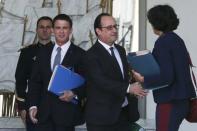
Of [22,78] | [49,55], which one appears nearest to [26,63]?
[22,78]

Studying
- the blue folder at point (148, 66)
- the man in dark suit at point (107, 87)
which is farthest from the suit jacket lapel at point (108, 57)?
the blue folder at point (148, 66)

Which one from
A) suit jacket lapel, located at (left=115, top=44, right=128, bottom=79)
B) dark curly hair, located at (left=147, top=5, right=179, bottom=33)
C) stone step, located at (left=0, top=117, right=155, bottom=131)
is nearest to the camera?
dark curly hair, located at (left=147, top=5, right=179, bottom=33)

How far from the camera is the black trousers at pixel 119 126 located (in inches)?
156

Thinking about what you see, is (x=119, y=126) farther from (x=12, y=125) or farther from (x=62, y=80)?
(x=12, y=125)

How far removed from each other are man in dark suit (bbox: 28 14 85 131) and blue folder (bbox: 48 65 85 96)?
82mm

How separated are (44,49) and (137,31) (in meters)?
2.10

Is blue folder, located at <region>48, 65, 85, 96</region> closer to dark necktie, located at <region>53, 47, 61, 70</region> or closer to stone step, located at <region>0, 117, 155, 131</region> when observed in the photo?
dark necktie, located at <region>53, 47, 61, 70</region>

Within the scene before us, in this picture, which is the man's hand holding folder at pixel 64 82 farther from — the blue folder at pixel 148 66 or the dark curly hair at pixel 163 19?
the dark curly hair at pixel 163 19

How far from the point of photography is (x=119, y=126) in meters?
4.07

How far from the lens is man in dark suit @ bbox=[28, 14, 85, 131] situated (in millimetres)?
4203

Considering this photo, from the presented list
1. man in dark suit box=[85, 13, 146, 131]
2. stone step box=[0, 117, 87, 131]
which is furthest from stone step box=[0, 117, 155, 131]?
man in dark suit box=[85, 13, 146, 131]

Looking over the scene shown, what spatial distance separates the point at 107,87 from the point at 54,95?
1.95 ft

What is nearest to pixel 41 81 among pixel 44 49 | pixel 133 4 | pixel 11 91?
A: pixel 44 49

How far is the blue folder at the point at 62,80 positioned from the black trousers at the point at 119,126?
37cm
